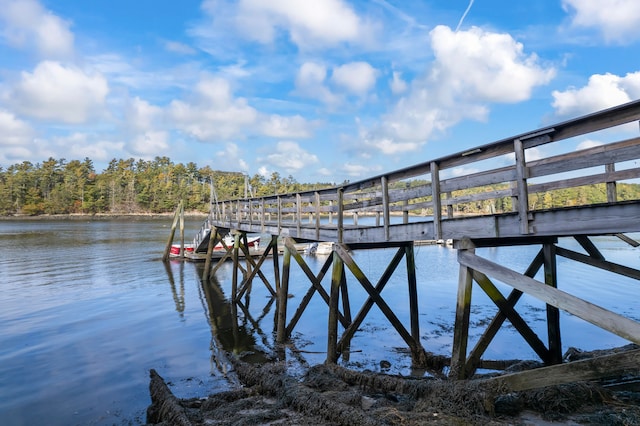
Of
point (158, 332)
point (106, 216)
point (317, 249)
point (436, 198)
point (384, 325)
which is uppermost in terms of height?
point (106, 216)

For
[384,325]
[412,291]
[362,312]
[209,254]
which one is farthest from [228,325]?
[209,254]

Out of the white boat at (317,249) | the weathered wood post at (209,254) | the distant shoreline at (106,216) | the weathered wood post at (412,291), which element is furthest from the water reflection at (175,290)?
the distant shoreline at (106,216)

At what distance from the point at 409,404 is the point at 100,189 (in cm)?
14100

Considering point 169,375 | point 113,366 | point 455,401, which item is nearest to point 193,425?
point 455,401

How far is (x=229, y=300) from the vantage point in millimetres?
16391

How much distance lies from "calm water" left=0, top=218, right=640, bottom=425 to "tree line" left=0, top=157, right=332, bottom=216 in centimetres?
8795

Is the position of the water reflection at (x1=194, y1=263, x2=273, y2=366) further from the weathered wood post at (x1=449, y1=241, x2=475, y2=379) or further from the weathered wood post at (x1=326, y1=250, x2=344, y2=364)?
the weathered wood post at (x1=449, y1=241, x2=475, y2=379)

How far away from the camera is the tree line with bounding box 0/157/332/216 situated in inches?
4530

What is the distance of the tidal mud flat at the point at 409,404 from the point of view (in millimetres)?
4273

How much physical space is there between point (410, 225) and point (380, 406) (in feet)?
10.3

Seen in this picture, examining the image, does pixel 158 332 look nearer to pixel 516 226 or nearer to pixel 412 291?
pixel 412 291

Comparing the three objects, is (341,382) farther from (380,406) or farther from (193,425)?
(193,425)

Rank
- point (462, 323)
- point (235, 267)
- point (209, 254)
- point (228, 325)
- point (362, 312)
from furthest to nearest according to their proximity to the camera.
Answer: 1. point (209, 254)
2. point (235, 267)
3. point (228, 325)
4. point (362, 312)
5. point (462, 323)

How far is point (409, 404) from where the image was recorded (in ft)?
15.8
